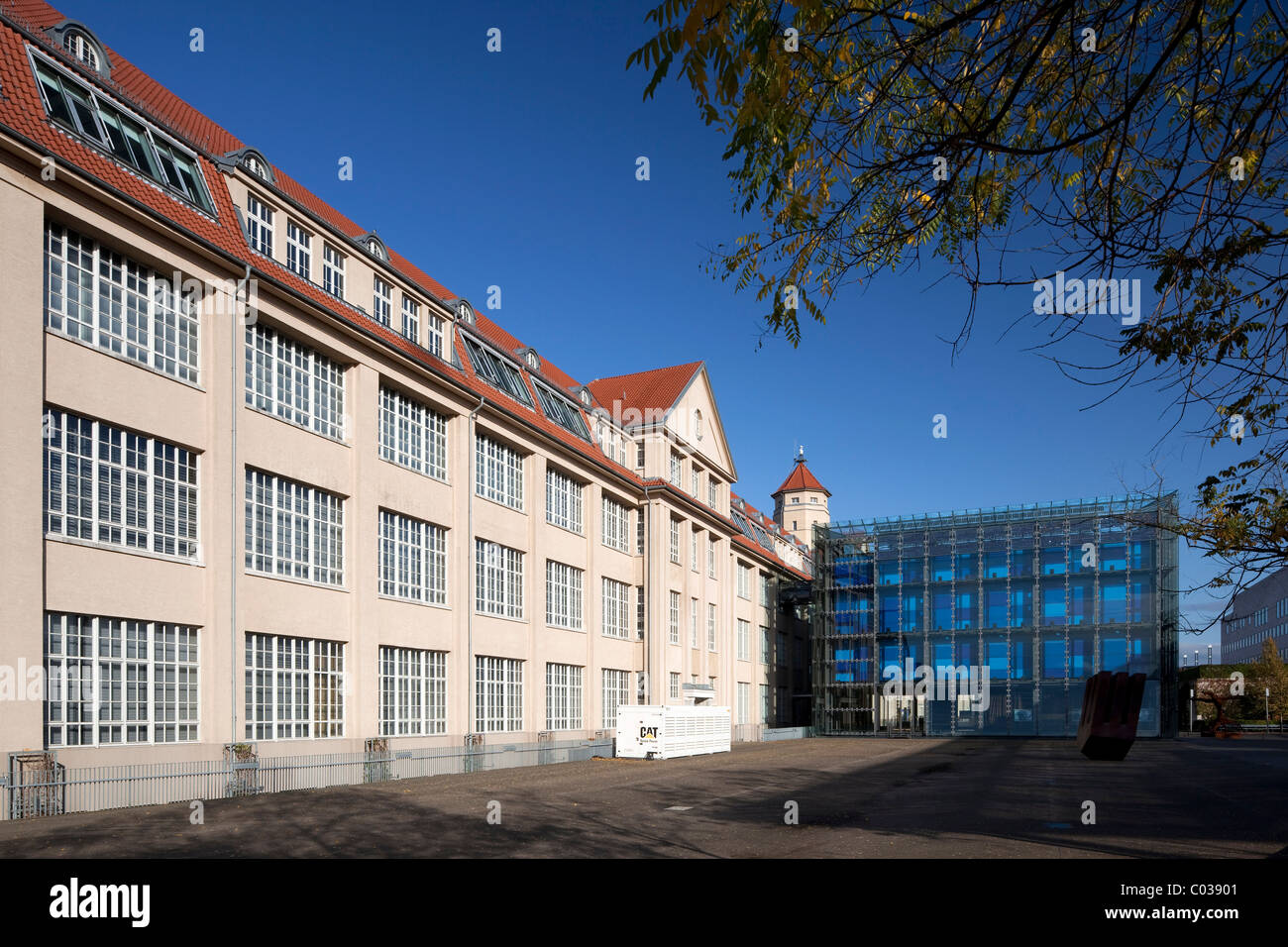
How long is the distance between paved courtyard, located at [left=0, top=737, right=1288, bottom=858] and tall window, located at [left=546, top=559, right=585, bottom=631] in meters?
10.1

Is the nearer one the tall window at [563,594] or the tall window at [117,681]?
the tall window at [117,681]

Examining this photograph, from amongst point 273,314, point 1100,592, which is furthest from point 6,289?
point 1100,592

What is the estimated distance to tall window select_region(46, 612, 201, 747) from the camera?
60.8 feet

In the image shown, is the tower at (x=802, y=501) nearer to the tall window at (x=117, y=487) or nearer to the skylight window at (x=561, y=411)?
the skylight window at (x=561, y=411)

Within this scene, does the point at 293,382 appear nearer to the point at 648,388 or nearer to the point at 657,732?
the point at 657,732

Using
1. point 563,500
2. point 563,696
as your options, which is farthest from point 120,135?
point 563,696

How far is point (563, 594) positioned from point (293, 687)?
53.5 feet

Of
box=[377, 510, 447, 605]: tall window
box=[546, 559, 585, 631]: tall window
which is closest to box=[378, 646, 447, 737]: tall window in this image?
box=[377, 510, 447, 605]: tall window

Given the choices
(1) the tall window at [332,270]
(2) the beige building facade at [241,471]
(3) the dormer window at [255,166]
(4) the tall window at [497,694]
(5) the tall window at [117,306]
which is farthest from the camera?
(4) the tall window at [497,694]

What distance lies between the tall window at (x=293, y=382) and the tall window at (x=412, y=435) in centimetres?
199

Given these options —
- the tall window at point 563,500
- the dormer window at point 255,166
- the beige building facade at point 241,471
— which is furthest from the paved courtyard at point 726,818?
the dormer window at point 255,166

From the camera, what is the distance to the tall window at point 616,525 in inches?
1774

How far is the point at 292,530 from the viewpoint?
25484 millimetres
